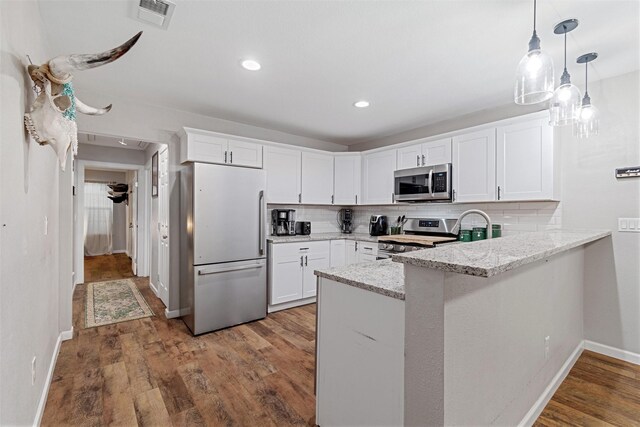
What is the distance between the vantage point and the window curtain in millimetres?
8227

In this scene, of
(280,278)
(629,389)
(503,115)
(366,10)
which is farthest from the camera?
(280,278)

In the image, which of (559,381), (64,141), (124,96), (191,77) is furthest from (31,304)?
(559,381)

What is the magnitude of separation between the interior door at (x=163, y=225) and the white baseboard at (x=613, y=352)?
4.43 metres

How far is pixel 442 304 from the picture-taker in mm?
1088

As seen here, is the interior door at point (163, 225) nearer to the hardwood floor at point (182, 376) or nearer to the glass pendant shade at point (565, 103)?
the hardwood floor at point (182, 376)

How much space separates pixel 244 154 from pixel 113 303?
276 centimetres

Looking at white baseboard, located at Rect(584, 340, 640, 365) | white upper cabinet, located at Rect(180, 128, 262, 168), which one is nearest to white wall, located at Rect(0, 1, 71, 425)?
white upper cabinet, located at Rect(180, 128, 262, 168)

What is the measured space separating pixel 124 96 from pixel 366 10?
2.68 metres

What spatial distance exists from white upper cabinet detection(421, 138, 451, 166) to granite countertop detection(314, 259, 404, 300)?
223cm

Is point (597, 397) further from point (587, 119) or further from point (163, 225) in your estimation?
point (163, 225)

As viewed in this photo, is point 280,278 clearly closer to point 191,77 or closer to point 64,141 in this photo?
point 191,77

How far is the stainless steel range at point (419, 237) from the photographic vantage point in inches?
132

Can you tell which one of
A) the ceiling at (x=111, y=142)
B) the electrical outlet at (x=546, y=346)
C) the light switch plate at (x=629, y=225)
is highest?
the ceiling at (x=111, y=142)

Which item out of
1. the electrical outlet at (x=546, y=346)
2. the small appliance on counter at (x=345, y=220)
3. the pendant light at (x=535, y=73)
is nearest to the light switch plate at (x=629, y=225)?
the electrical outlet at (x=546, y=346)
